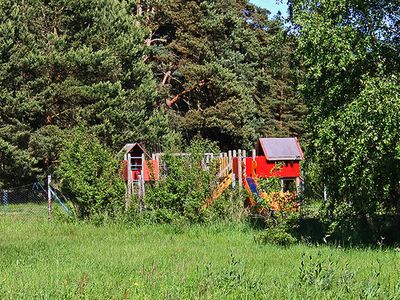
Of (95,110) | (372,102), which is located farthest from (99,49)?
(372,102)

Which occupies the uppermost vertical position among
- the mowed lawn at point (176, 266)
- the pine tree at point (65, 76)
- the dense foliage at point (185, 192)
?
the pine tree at point (65, 76)

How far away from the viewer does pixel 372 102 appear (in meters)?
11.5

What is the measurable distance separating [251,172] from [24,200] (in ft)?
42.8

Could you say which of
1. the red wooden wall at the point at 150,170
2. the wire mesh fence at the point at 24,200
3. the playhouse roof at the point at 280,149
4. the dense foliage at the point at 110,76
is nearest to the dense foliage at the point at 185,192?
the red wooden wall at the point at 150,170

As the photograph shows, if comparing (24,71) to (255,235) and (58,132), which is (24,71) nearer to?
(58,132)

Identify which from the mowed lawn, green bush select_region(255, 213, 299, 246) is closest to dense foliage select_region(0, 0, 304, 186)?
green bush select_region(255, 213, 299, 246)

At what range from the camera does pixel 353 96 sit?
13320mm

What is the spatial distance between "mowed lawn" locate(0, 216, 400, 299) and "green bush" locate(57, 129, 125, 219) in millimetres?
1020

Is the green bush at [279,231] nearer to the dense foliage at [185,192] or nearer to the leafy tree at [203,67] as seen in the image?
the dense foliage at [185,192]

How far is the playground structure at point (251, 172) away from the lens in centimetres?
1430

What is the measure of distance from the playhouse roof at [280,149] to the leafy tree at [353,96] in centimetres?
890

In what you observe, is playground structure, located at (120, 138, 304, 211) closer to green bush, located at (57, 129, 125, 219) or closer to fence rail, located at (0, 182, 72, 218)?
green bush, located at (57, 129, 125, 219)

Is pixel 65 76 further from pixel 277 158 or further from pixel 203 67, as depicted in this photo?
pixel 277 158

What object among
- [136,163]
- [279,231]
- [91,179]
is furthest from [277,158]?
[279,231]
